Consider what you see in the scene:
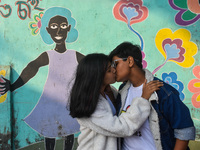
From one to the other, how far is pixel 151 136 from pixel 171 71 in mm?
1758

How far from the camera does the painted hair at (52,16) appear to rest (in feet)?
11.8

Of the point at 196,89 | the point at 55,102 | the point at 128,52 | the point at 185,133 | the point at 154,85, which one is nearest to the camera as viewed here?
the point at 185,133

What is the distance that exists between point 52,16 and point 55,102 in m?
1.24

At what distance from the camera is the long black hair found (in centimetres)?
180

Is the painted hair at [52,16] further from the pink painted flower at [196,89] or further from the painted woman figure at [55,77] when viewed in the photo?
the pink painted flower at [196,89]

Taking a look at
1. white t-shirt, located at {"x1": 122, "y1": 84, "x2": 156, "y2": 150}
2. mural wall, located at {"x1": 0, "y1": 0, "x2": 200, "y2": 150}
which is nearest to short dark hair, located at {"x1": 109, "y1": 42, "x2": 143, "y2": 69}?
white t-shirt, located at {"x1": 122, "y1": 84, "x2": 156, "y2": 150}

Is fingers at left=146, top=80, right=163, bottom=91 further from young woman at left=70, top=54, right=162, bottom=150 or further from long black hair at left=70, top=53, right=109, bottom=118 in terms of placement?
long black hair at left=70, top=53, right=109, bottom=118

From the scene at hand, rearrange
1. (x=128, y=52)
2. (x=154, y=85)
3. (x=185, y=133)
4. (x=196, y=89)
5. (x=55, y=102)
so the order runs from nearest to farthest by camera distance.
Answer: (x=185, y=133) < (x=154, y=85) < (x=128, y=52) < (x=196, y=89) < (x=55, y=102)

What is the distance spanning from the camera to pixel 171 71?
11.4 ft

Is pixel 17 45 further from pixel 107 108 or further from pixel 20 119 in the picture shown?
pixel 107 108

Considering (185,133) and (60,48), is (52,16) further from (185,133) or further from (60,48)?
(185,133)

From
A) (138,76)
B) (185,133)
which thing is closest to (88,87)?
(138,76)

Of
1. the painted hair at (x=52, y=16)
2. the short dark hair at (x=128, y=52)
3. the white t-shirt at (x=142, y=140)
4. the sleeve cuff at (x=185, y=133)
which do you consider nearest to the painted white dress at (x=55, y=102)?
the painted hair at (x=52, y=16)

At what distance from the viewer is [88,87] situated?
1.83m
